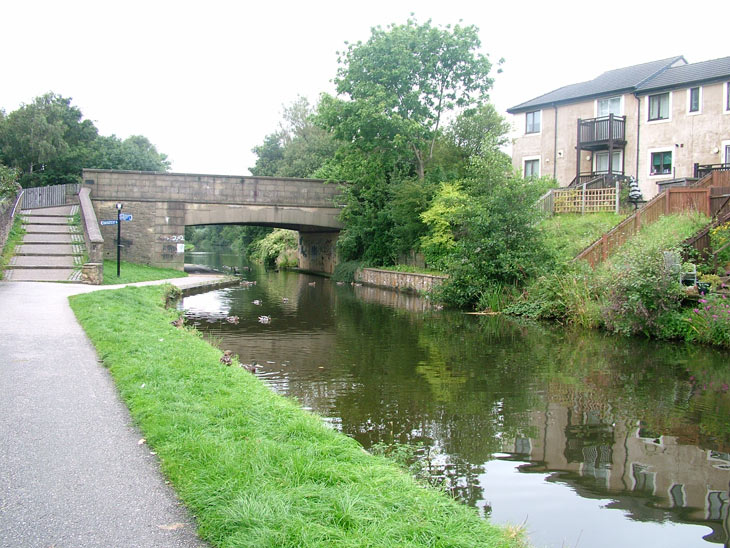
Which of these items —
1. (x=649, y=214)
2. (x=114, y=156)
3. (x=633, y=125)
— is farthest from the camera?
(x=114, y=156)

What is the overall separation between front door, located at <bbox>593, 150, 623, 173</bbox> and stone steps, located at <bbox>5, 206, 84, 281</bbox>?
23700mm

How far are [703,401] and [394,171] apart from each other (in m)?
24.5

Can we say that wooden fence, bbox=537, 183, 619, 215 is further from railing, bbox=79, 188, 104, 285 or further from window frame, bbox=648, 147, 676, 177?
railing, bbox=79, 188, 104, 285

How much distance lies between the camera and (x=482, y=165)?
23109 mm

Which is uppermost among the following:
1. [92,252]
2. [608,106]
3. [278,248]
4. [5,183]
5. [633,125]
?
[608,106]

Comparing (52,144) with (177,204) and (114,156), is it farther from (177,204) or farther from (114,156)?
(177,204)

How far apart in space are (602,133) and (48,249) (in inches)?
973

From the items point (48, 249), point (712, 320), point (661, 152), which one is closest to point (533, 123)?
point (661, 152)

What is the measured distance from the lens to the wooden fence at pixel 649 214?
1947 centimetres

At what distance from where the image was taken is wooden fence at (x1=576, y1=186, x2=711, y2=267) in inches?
766

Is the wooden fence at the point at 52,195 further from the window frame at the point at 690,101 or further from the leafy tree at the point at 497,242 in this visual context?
the window frame at the point at 690,101

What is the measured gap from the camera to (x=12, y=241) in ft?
82.7

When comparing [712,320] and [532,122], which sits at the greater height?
[532,122]

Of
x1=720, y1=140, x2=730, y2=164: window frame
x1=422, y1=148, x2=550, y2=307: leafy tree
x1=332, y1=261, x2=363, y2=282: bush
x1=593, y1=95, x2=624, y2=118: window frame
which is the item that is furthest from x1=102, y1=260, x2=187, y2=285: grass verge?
x1=720, y1=140, x2=730, y2=164: window frame
